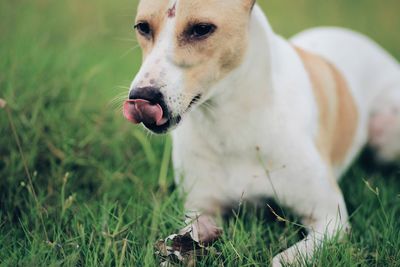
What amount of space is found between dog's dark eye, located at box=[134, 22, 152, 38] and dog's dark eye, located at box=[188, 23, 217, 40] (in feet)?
0.67

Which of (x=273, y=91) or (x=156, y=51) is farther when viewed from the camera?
(x=273, y=91)

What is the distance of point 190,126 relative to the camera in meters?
2.94

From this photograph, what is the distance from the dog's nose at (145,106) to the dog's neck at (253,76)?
380mm

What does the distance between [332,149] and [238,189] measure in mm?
732

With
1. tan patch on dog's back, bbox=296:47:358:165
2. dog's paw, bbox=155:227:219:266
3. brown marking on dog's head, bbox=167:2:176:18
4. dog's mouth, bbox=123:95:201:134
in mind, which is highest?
brown marking on dog's head, bbox=167:2:176:18

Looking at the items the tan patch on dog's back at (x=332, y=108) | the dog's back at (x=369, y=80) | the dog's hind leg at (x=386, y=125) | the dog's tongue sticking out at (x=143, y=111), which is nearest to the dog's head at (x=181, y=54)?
the dog's tongue sticking out at (x=143, y=111)

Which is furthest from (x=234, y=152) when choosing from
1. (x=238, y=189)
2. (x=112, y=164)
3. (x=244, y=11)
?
(x=112, y=164)

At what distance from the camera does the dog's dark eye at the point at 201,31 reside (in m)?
2.49

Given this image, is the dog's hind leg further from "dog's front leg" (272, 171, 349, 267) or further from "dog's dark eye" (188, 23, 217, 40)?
"dog's dark eye" (188, 23, 217, 40)

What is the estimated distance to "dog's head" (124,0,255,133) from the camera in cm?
237

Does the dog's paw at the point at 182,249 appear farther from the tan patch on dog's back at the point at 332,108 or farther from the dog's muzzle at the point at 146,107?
the tan patch on dog's back at the point at 332,108

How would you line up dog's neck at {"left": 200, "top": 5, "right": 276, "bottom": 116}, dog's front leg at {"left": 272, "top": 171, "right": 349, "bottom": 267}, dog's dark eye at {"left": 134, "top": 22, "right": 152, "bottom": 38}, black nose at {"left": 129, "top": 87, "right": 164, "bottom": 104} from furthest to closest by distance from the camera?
dog's front leg at {"left": 272, "top": 171, "right": 349, "bottom": 267}, dog's neck at {"left": 200, "top": 5, "right": 276, "bottom": 116}, dog's dark eye at {"left": 134, "top": 22, "right": 152, "bottom": 38}, black nose at {"left": 129, "top": 87, "right": 164, "bottom": 104}

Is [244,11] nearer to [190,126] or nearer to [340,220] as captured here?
[190,126]

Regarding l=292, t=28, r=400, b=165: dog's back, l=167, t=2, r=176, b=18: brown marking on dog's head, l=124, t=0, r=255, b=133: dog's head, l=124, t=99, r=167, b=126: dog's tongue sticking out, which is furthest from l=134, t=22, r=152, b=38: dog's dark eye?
l=292, t=28, r=400, b=165: dog's back
